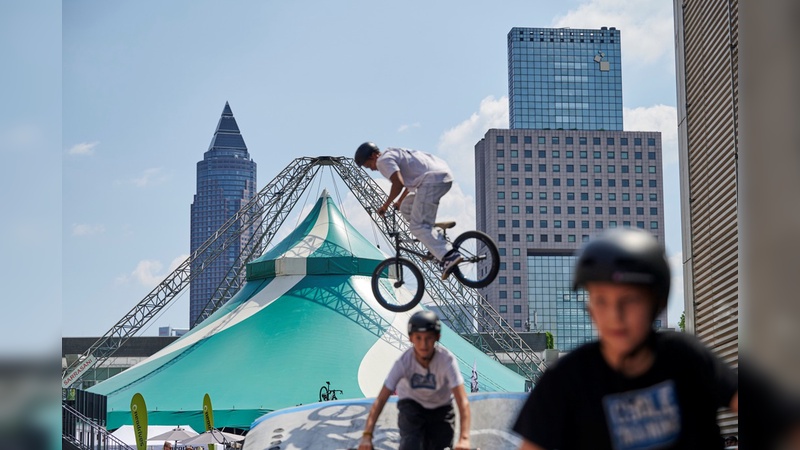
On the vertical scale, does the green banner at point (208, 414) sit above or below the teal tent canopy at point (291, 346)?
below

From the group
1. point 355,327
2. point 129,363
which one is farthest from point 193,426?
point 129,363

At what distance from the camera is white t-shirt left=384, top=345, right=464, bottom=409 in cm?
529

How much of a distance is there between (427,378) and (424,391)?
88 millimetres

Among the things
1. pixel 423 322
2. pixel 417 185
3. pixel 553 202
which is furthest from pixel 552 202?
pixel 423 322

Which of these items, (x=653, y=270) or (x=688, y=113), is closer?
(x=653, y=270)

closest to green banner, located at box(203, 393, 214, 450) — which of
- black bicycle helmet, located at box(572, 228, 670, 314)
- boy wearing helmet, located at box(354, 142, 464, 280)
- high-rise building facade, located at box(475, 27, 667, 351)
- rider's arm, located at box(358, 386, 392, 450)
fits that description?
boy wearing helmet, located at box(354, 142, 464, 280)

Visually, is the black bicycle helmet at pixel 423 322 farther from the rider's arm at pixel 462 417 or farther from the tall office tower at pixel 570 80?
the tall office tower at pixel 570 80

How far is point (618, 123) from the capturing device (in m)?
189

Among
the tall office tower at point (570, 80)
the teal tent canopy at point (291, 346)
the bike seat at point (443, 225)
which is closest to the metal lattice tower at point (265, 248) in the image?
the teal tent canopy at point (291, 346)

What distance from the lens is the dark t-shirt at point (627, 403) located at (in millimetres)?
2477

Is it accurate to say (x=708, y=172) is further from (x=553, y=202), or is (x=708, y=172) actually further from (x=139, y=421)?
(x=553, y=202)

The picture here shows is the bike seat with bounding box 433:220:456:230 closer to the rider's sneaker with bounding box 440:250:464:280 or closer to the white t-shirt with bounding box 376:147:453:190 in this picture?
the rider's sneaker with bounding box 440:250:464:280
